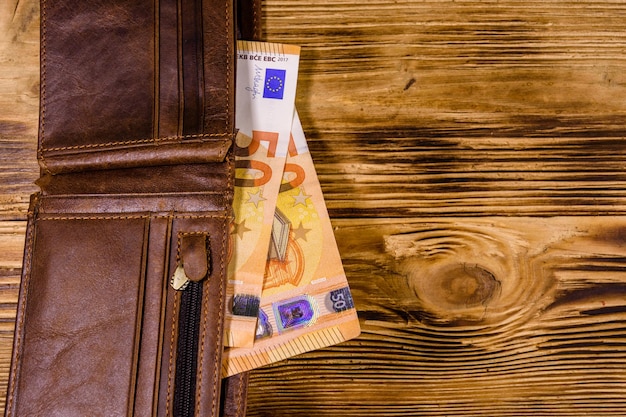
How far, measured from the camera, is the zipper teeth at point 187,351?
2.69 feet

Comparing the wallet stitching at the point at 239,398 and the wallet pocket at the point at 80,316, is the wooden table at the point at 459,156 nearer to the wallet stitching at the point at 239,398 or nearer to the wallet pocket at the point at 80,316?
the wallet stitching at the point at 239,398

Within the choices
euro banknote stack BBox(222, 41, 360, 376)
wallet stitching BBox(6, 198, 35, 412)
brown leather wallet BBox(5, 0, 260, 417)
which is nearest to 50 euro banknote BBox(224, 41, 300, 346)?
euro banknote stack BBox(222, 41, 360, 376)

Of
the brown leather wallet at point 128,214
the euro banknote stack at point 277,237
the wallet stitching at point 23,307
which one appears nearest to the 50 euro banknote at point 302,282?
the euro banknote stack at point 277,237

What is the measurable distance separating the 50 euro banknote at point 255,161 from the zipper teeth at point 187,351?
124 mm

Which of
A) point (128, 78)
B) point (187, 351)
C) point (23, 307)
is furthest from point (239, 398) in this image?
point (128, 78)

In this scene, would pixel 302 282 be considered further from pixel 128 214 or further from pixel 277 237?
pixel 128 214

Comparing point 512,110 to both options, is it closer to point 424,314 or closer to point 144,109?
point 424,314

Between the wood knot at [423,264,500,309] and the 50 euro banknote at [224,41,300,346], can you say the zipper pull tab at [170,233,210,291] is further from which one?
the wood knot at [423,264,500,309]

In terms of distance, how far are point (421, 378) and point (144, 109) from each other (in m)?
0.71

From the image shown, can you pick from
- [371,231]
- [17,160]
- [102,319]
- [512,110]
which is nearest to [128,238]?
[102,319]

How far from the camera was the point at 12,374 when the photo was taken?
0.83 metres

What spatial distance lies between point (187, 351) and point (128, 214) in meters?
0.24

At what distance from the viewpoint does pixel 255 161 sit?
980 mm

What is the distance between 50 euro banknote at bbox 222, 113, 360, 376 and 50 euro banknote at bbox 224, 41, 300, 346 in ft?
0.08
